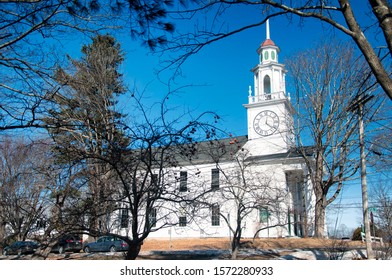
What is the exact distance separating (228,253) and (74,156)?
4105 millimetres

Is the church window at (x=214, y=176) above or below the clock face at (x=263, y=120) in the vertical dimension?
below

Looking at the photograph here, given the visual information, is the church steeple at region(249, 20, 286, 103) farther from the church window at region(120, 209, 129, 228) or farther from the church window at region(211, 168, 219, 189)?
the church window at region(120, 209, 129, 228)

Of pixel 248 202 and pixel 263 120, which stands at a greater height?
pixel 263 120

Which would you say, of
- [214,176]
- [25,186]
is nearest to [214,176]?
[214,176]

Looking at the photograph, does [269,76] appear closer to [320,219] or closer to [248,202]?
[320,219]

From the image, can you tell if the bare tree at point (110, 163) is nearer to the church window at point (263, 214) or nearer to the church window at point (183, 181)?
the church window at point (183, 181)

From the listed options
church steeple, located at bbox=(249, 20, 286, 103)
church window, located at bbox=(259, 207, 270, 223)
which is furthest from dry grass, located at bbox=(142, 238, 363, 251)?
church steeple, located at bbox=(249, 20, 286, 103)

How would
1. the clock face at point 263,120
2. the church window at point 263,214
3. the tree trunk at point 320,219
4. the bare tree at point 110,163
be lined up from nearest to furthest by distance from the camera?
the bare tree at point 110,163, the clock face at point 263,120, the church window at point 263,214, the tree trunk at point 320,219

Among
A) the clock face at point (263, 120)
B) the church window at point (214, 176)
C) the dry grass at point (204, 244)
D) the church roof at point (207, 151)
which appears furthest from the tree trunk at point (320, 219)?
the church roof at point (207, 151)

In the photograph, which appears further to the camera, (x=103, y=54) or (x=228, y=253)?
(x=228, y=253)

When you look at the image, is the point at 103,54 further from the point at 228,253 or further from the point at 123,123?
the point at 228,253

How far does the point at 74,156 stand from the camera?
9.91ft
